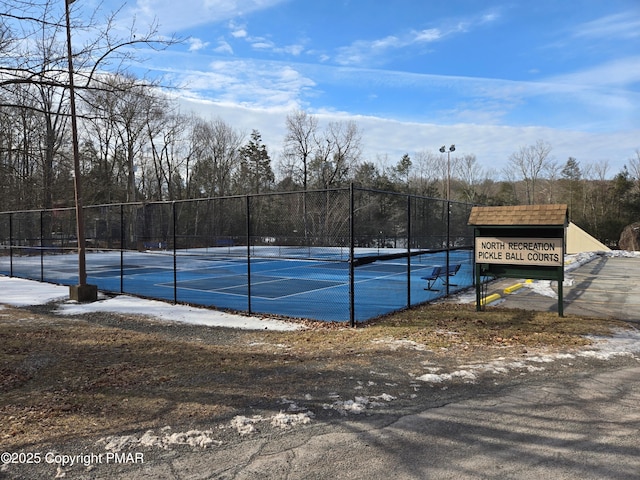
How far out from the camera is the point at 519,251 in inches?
368

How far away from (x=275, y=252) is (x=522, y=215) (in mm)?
20609

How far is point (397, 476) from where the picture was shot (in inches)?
124

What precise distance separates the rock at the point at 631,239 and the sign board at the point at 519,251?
33691 mm

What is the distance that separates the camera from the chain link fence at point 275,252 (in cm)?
1184

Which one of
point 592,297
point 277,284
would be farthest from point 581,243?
point 277,284

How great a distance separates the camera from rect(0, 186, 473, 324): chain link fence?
38.8 ft

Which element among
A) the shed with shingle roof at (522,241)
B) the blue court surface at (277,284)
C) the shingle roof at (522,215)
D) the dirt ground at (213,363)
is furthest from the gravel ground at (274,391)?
the shingle roof at (522,215)

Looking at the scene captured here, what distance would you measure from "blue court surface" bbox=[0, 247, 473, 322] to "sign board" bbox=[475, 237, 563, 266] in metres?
1.71

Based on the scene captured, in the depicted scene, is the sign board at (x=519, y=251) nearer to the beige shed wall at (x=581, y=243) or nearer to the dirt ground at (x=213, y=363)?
the dirt ground at (x=213, y=363)

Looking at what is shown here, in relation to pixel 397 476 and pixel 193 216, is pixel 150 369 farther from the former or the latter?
pixel 193 216

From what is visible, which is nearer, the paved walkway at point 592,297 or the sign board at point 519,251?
the sign board at point 519,251

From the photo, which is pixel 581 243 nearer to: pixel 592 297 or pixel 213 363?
pixel 592 297

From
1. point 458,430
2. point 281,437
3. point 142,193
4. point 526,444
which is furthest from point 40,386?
point 142,193

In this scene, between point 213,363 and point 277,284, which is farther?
point 277,284
